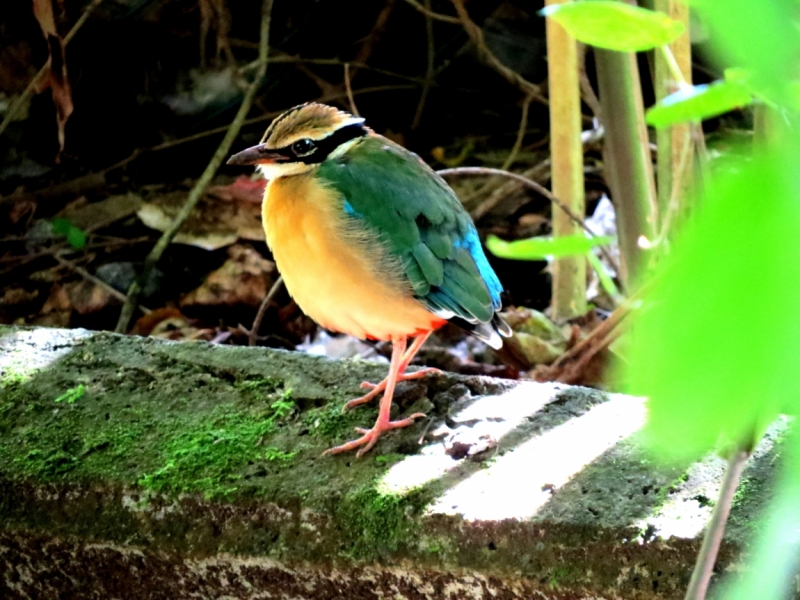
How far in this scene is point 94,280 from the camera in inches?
138

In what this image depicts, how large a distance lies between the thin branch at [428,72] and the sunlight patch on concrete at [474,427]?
2.64 m

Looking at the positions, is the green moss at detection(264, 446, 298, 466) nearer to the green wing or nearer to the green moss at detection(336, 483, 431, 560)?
the green moss at detection(336, 483, 431, 560)

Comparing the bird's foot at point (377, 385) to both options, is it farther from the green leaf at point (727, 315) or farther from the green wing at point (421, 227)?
the green leaf at point (727, 315)

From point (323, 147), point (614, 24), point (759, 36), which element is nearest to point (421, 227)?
point (323, 147)

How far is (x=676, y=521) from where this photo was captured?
56.0 inches

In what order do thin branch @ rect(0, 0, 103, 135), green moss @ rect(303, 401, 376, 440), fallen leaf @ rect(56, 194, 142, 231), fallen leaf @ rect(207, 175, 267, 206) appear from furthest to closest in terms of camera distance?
fallen leaf @ rect(56, 194, 142, 231) < fallen leaf @ rect(207, 175, 267, 206) < thin branch @ rect(0, 0, 103, 135) < green moss @ rect(303, 401, 376, 440)

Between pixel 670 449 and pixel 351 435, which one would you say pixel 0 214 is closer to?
pixel 351 435

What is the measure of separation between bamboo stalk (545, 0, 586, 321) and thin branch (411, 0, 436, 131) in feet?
5.08

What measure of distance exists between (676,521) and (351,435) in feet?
2.25

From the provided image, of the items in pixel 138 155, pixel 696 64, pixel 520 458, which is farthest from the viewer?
pixel 138 155

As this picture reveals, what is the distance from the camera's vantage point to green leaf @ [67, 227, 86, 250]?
11.8 ft

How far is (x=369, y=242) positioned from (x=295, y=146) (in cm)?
32

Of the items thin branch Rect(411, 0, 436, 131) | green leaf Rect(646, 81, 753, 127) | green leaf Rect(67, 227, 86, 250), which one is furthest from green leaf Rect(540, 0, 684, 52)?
thin branch Rect(411, 0, 436, 131)

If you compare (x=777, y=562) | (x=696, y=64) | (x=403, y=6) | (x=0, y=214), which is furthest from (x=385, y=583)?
(x=403, y=6)
